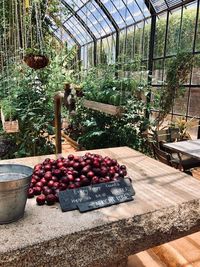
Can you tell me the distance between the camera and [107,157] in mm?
1514

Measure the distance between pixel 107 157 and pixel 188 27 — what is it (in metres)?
4.09

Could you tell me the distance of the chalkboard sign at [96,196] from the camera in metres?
1.08

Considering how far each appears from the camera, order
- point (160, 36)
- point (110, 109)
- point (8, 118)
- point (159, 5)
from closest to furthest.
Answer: point (110, 109), point (8, 118), point (159, 5), point (160, 36)

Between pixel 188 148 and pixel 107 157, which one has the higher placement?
pixel 107 157

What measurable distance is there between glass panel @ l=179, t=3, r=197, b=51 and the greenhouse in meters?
0.02

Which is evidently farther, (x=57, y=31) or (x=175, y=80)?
(x=57, y=31)

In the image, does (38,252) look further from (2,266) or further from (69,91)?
(69,91)

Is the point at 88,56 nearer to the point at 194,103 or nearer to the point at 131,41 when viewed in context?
the point at 131,41

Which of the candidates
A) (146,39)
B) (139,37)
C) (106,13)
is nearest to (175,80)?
(146,39)

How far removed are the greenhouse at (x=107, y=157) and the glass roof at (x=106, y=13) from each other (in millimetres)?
45

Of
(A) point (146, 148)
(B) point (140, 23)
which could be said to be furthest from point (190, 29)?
(A) point (146, 148)

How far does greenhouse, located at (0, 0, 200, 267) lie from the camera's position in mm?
948

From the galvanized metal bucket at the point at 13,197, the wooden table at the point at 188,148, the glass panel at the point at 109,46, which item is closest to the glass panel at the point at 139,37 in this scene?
the glass panel at the point at 109,46

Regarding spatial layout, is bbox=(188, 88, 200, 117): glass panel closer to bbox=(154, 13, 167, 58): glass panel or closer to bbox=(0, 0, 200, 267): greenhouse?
bbox=(0, 0, 200, 267): greenhouse
